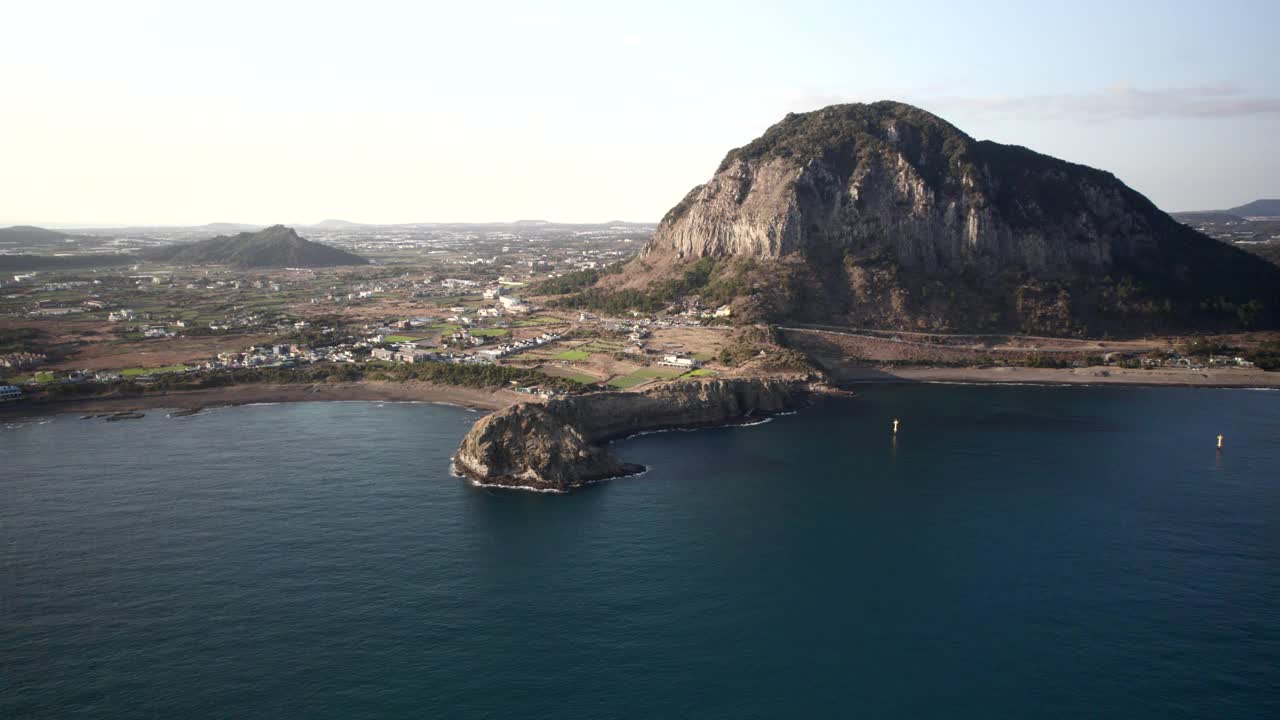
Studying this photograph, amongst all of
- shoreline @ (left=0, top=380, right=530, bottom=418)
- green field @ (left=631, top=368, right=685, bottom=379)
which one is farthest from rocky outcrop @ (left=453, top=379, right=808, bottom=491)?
green field @ (left=631, top=368, right=685, bottom=379)

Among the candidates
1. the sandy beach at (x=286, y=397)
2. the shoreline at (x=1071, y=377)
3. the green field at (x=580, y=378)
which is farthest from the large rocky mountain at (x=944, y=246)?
the sandy beach at (x=286, y=397)

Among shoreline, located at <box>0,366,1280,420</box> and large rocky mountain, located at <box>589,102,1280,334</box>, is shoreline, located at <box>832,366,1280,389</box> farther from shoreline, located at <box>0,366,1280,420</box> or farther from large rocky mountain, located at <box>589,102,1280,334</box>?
large rocky mountain, located at <box>589,102,1280,334</box>

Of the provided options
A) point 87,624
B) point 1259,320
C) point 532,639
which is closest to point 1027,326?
point 1259,320

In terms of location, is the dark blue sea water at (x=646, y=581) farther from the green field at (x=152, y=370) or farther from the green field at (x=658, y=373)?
the green field at (x=152, y=370)

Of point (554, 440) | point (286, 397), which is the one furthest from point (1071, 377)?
point (286, 397)

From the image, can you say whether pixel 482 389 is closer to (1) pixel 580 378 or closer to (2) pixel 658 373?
(1) pixel 580 378

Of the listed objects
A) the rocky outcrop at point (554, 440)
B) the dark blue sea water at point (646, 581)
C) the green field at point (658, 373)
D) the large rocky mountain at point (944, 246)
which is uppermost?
the large rocky mountain at point (944, 246)

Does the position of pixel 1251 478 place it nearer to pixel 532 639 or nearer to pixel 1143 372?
pixel 1143 372

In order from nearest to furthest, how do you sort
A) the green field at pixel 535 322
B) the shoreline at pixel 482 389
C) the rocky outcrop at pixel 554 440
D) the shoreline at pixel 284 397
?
the rocky outcrop at pixel 554 440, the shoreline at pixel 284 397, the shoreline at pixel 482 389, the green field at pixel 535 322
